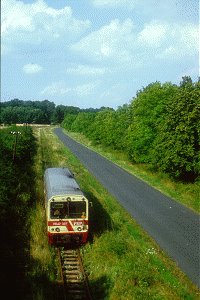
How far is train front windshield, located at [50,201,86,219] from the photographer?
17522 mm

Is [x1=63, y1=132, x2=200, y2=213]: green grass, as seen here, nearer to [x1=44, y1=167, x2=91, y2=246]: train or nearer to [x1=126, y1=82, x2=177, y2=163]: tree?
[x1=126, y1=82, x2=177, y2=163]: tree

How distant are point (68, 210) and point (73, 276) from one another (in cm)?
346

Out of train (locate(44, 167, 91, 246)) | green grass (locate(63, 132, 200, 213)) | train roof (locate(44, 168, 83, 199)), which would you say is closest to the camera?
train (locate(44, 167, 91, 246))

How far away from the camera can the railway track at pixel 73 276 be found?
536 inches

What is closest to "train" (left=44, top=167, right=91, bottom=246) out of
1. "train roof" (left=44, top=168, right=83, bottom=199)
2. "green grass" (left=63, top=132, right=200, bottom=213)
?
"train roof" (left=44, top=168, right=83, bottom=199)

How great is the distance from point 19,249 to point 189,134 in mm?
18481

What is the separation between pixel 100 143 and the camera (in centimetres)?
7250

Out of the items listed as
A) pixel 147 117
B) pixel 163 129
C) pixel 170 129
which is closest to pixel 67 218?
pixel 170 129

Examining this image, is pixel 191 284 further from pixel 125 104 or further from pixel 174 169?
pixel 125 104

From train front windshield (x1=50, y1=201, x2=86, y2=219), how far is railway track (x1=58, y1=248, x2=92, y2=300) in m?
1.72

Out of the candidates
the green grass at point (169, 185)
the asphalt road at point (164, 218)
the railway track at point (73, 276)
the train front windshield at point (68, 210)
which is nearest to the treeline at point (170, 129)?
the green grass at point (169, 185)

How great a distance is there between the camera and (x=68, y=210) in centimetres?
1769

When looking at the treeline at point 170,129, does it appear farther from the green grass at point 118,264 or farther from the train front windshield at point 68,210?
the train front windshield at point 68,210

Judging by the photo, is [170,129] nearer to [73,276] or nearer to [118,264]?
[118,264]
